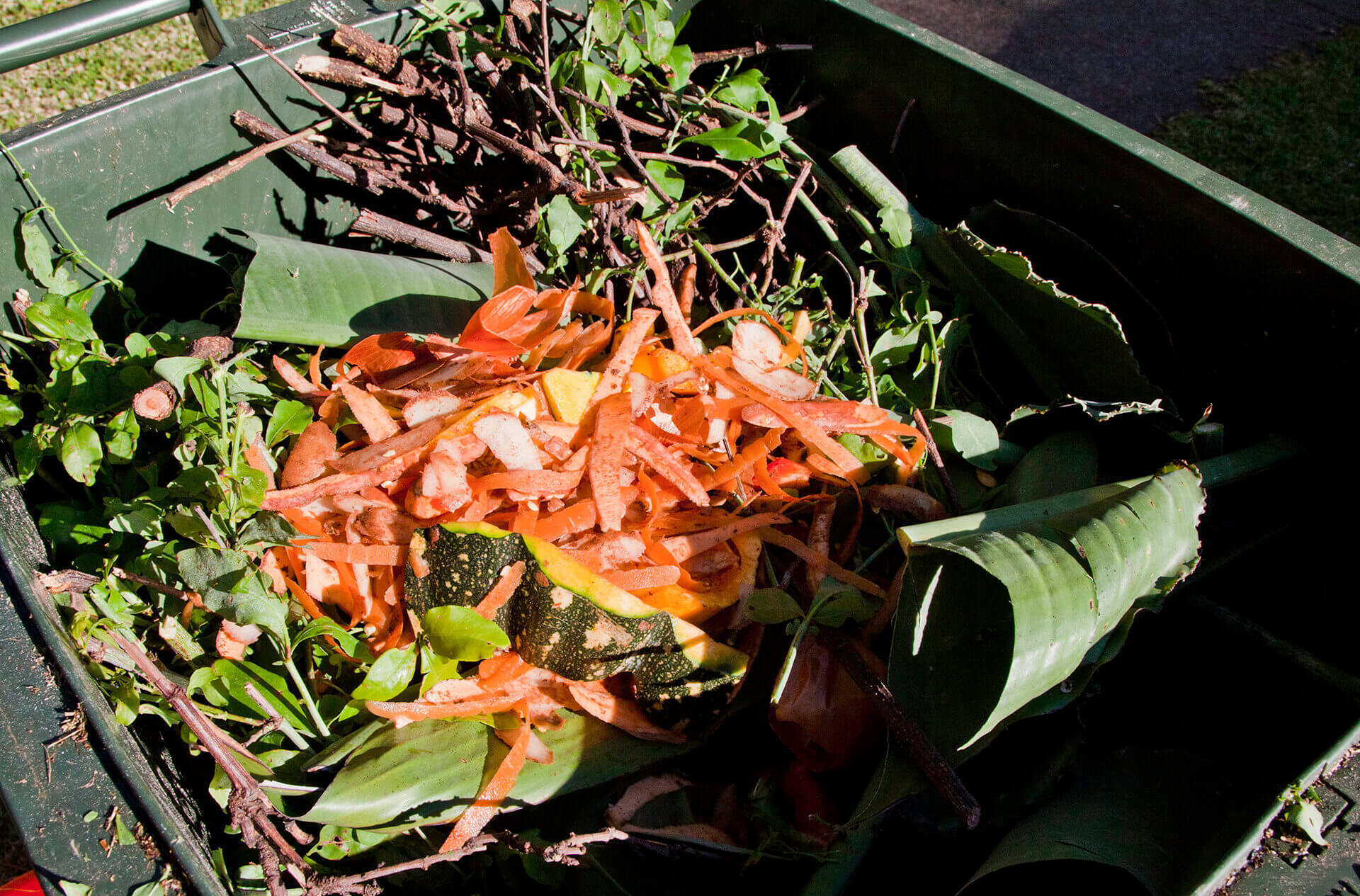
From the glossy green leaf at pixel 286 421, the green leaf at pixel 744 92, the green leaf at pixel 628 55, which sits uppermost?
the green leaf at pixel 628 55

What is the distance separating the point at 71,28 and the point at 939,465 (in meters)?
1.52

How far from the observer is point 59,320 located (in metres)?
1.29

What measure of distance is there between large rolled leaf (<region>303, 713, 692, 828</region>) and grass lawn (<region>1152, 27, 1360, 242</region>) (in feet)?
10.0

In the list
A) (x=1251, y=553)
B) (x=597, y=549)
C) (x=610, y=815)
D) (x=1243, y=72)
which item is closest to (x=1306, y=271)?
(x=1251, y=553)

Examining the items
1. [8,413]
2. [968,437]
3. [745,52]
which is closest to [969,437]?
[968,437]

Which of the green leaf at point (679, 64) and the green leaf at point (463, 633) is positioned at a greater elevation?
the green leaf at point (679, 64)

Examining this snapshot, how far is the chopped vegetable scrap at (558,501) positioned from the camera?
1094mm

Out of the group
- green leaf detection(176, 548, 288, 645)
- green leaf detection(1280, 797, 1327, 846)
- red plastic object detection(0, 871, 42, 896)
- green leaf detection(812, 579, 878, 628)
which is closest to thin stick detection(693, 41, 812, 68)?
green leaf detection(812, 579, 878, 628)

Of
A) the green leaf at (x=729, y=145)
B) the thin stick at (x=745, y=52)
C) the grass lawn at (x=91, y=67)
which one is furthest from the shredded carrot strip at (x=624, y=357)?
the grass lawn at (x=91, y=67)

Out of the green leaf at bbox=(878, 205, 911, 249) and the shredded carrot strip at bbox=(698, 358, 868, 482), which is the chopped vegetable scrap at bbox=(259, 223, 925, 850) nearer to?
the shredded carrot strip at bbox=(698, 358, 868, 482)

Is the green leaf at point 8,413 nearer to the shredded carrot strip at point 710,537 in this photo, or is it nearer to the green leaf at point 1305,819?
the shredded carrot strip at point 710,537

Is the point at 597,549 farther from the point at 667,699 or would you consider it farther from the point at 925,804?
the point at 925,804

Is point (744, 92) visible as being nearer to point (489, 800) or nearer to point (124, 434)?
point (124, 434)

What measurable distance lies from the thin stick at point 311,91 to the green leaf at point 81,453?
0.72 metres
